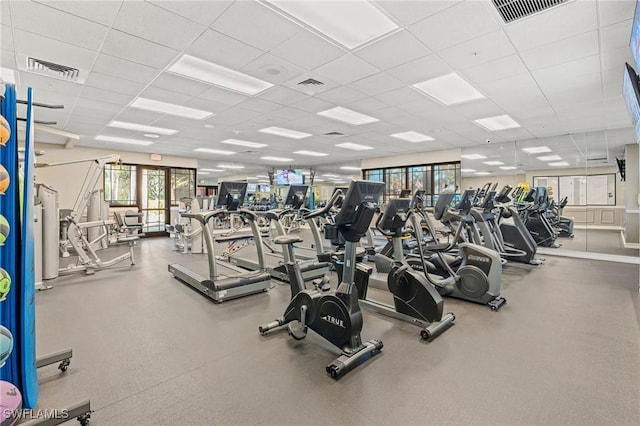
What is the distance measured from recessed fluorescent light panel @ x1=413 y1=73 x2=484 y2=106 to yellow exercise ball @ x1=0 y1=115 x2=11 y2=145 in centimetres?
451

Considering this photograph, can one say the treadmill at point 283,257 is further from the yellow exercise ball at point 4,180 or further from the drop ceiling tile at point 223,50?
the yellow exercise ball at point 4,180

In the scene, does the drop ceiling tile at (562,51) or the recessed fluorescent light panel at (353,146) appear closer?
the drop ceiling tile at (562,51)

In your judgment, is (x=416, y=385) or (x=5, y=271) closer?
(x=5, y=271)

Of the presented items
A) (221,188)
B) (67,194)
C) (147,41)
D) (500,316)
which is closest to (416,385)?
(500,316)

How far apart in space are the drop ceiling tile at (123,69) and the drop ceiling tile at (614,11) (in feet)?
15.8

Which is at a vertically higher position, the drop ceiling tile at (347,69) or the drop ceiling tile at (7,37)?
the drop ceiling tile at (347,69)

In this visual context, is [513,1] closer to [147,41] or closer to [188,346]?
[147,41]

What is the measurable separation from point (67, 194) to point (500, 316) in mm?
11348

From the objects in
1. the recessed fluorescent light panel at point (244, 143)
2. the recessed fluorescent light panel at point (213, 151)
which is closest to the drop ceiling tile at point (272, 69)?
the recessed fluorescent light panel at point (244, 143)

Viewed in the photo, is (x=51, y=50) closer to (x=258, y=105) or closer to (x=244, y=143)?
(x=258, y=105)

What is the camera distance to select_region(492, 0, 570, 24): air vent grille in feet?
8.85

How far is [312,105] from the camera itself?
552 centimetres

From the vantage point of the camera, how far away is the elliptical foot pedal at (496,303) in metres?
3.57

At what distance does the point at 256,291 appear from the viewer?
13.8 feet
